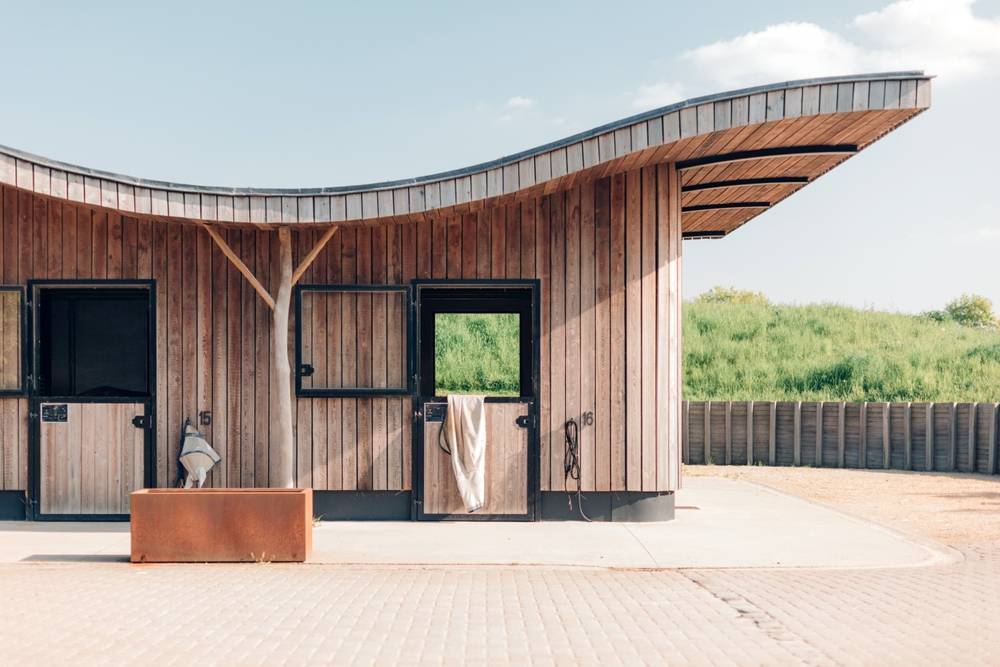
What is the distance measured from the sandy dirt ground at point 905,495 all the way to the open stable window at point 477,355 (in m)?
6.03

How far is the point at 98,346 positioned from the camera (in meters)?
13.0

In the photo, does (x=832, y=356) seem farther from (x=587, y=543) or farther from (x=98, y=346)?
(x=98, y=346)

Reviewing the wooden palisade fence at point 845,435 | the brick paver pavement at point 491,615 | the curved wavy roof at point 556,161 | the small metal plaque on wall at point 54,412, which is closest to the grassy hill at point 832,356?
the wooden palisade fence at point 845,435

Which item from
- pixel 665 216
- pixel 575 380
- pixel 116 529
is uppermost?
pixel 665 216

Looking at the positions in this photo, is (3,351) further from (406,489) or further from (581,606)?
(581,606)

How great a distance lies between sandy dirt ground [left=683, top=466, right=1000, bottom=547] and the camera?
10.9 meters

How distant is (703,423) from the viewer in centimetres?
1919

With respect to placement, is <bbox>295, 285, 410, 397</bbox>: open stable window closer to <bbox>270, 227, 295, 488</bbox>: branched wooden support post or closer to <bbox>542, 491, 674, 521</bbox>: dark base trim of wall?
<bbox>270, 227, 295, 488</bbox>: branched wooden support post

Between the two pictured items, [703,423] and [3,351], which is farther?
[703,423]

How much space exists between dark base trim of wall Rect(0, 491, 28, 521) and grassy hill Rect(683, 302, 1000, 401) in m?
17.4

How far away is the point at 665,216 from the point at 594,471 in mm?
2719

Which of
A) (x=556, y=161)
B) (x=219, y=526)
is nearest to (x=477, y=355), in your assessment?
(x=556, y=161)

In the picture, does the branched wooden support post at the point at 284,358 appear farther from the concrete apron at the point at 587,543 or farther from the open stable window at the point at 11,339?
the open stable window at the point at 11,339

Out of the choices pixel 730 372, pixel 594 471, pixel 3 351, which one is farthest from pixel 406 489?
pixel 730 372
